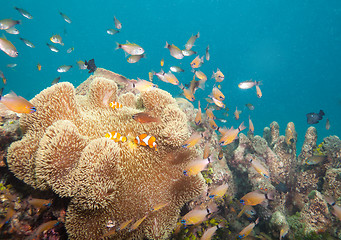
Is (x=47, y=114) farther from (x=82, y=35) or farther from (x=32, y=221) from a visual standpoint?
(x=82, y=35)

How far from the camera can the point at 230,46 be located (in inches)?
3573

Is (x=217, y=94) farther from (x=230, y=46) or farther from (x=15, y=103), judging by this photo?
(x=230, y=46)

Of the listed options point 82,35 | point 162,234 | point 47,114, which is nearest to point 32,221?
point 47,114

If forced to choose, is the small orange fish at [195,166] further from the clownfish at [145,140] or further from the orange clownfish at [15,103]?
the orange clownfish at [15,103]

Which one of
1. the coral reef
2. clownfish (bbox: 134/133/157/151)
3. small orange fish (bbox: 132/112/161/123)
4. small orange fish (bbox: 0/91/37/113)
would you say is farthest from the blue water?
small orange fish (bbox: 0/91/37/113)

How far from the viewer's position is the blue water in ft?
233

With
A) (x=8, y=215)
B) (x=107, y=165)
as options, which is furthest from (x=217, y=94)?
(x=8, y=215)

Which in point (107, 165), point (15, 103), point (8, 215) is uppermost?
point (15, 103)

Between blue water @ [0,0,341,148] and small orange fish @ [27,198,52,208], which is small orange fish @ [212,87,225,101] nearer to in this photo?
small orange fish @ [27,198,52,208]

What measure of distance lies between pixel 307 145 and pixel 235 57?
305 feet

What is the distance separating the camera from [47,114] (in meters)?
2.62

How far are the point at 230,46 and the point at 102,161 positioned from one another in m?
103

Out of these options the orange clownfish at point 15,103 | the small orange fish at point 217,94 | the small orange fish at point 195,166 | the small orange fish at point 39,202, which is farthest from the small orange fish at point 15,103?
the small orange fish at point 217,94

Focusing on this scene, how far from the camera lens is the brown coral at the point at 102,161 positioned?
2121mm
